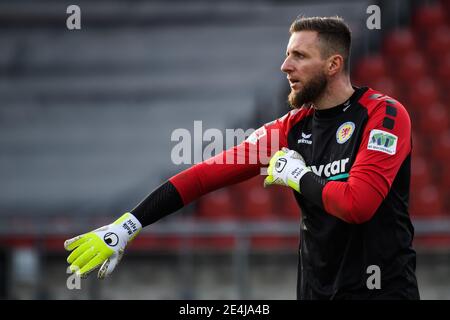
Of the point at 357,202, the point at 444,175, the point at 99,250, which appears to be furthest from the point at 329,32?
the point at 444,175

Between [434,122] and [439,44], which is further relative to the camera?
[439,44]

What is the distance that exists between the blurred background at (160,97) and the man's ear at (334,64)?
465 cm

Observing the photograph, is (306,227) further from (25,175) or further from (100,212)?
(25,175)

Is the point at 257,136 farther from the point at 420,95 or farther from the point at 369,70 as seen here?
the point at 369,70

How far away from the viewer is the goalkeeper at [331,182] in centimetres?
324

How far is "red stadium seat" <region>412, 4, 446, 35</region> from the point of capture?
41.9 feet

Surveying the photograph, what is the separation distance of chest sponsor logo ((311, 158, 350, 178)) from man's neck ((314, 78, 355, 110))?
32 cm

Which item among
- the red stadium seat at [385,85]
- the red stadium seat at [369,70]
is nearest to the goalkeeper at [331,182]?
the red stadium seat at [385,85]

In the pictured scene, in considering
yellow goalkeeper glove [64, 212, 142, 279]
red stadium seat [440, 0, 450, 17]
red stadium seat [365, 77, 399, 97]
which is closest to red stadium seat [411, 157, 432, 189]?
red stadium seat [365, 77, 399, 97]

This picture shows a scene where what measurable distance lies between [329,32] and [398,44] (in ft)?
30.7

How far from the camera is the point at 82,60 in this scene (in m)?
13.4

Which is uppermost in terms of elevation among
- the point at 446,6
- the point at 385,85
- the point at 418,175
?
the point at 446,6

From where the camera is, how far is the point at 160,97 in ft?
42.7
